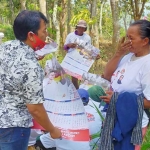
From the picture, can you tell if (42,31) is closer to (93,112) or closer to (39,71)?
(39,71)

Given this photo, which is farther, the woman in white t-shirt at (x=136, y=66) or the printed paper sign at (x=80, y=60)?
the printed paper sign at (x=80, y=60)

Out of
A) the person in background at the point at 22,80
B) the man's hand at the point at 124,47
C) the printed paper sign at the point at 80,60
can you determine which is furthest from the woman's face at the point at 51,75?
the printed paper sign at the point at 80,60

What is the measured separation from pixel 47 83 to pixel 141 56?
2.32ft

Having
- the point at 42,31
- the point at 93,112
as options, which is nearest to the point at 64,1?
the point at 93,112

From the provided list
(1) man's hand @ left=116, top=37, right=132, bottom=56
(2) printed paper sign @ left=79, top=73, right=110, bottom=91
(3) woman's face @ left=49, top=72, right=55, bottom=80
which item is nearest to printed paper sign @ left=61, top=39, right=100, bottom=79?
(2) printed paper sign @ left=79, top=73, right=110, bottom=91

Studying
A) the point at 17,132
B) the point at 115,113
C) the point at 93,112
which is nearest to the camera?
the point at 17,132

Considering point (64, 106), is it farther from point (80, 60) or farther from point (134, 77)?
point (80, 60)

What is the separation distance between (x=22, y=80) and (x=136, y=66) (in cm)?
72

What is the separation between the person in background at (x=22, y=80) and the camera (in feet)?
5.69

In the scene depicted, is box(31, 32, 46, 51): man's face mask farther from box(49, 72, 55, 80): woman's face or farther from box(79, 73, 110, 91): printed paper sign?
box(79, 73, 110, 91): printed paper sign

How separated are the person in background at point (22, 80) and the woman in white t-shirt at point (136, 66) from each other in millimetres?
513

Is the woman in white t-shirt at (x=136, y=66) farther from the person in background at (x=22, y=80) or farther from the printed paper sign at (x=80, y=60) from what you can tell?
the printed paper sign at (x=80, y=60)

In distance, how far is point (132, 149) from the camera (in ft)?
6.59

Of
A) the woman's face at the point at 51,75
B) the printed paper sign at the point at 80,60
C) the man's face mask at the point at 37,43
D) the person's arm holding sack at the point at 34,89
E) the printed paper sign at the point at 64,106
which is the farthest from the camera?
the printed paper sign at the point at 80,60
